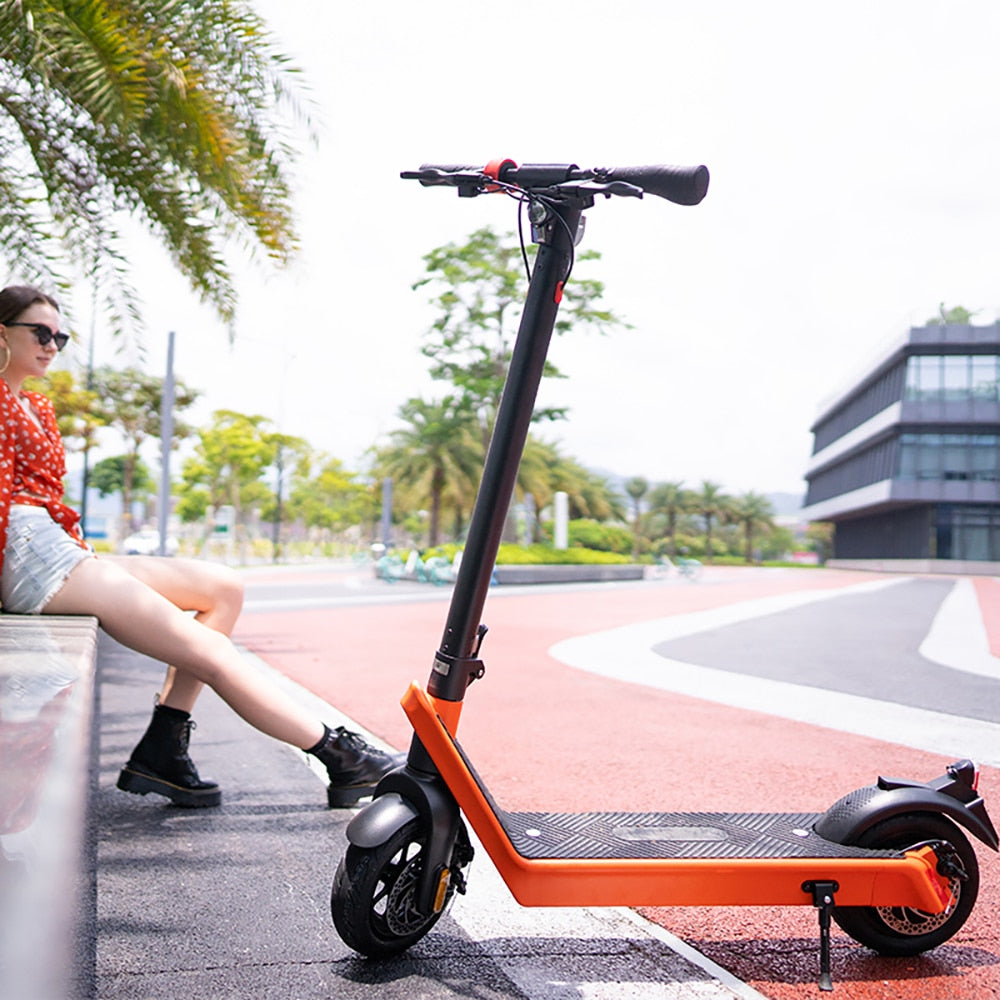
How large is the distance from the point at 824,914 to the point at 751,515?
8770cm

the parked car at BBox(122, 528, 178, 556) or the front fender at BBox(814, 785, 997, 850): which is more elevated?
the front fender at BBox(814, 785, 997, 850)

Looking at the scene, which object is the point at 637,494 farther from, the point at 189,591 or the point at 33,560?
the point at 33,560

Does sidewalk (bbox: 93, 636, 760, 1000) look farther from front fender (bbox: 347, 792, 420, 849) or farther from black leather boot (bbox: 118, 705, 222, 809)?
front fender (bbox: 347, 792, 420, 849)

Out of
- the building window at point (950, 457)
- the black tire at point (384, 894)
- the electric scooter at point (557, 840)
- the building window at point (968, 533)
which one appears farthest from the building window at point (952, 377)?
the black tire at point (384, 894)

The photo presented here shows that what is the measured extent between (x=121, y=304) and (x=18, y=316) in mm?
4526

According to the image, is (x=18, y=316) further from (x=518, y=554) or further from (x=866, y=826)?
(x=518, y=554)

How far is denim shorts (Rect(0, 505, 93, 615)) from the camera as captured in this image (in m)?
3.16

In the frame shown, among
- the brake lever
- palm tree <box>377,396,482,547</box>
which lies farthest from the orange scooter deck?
palm tree <box>377,396,482,547</box>

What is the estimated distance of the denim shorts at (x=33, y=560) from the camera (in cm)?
316

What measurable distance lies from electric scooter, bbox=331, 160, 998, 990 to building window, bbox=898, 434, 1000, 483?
5969 cm

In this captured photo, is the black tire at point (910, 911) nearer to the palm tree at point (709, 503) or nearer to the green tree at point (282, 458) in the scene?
the green tree at point (282, 458)

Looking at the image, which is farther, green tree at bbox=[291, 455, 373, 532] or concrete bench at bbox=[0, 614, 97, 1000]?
green tree at bbox=[291, 455, 373, 532]

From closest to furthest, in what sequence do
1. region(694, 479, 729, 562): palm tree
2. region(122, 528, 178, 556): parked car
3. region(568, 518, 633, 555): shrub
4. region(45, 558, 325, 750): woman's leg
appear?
region(45, 558, 325, 750): woman's leg, region(122, 528, 178, 556): parked car, region(568, 518, 633, 555): shrub, region(694, 479, 729, 562): palm tree

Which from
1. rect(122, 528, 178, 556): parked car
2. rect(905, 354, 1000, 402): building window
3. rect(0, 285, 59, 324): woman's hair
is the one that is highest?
rect(905, 354, 1000, 402): building window
